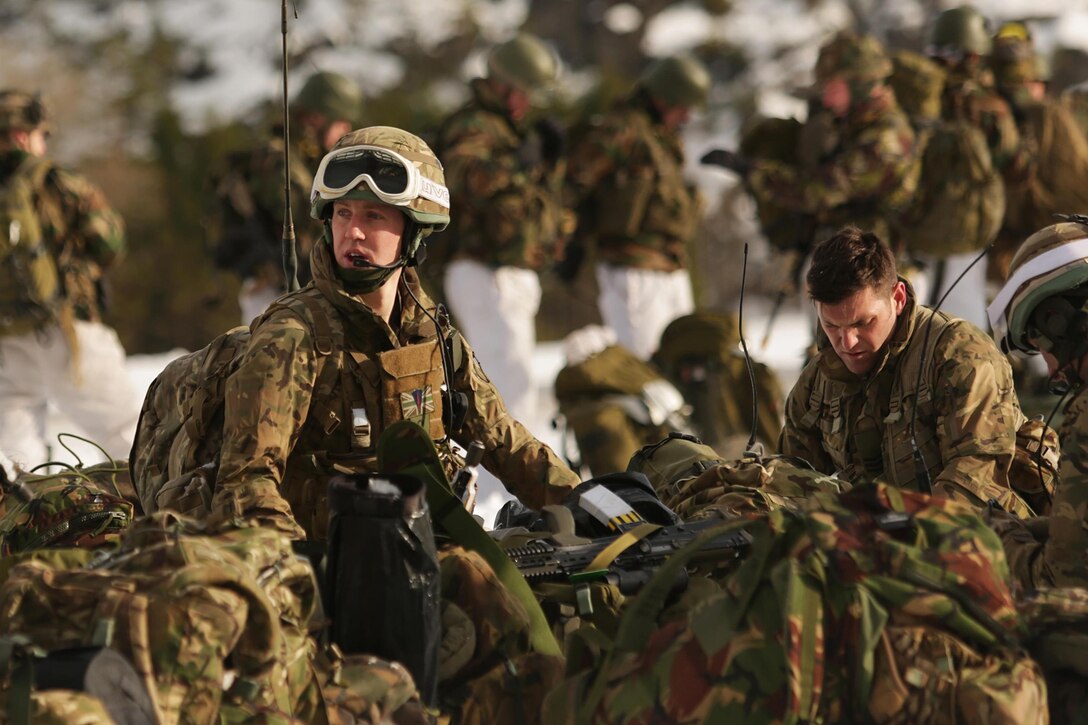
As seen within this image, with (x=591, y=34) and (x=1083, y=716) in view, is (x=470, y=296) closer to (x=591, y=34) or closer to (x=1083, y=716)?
(x=1083, y=716)

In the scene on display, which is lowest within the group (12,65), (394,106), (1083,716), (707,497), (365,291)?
(1083,716)

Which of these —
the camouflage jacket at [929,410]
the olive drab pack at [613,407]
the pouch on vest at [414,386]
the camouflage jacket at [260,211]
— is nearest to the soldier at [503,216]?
the camouflage jacket at [260,211]

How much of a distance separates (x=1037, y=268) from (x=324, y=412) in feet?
6.31

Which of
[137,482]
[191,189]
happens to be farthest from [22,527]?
[191,189]

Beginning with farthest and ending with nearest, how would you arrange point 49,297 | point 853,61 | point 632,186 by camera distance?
point 632,186 < point 853,61 < point 49,297

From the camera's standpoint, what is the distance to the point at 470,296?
33.0 ft

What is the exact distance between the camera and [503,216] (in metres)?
9.84

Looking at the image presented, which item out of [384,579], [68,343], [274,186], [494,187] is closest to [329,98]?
[274,186]

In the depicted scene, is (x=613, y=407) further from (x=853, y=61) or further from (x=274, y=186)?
(x=274, y=186)

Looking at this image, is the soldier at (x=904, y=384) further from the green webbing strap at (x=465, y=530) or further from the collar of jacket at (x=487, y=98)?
the collar of jacket at (x=487, y=98)

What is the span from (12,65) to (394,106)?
7.48 m

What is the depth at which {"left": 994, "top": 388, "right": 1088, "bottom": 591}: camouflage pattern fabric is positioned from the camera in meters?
3.72

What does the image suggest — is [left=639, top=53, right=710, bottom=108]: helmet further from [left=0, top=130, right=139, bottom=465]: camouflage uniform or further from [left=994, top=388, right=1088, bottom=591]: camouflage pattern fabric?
[left=994, top=388, right=1088, bottom=591]: camouflage pattern fabric

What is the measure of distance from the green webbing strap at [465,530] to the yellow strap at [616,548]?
0.64 feet
